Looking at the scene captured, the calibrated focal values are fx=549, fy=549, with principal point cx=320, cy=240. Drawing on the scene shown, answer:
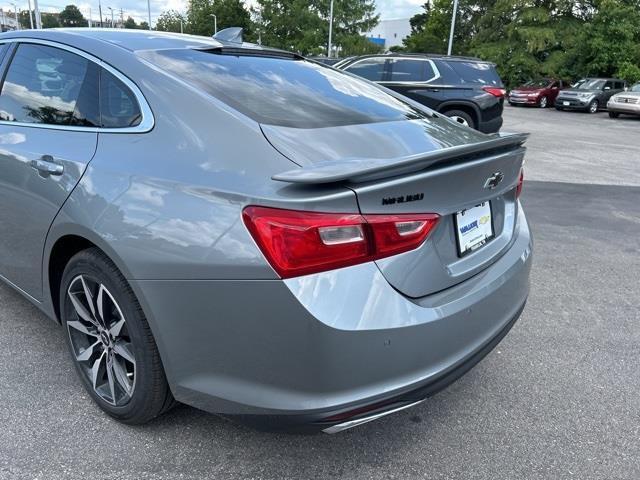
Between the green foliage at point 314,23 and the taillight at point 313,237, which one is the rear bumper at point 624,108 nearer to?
the taillight at point 313,237

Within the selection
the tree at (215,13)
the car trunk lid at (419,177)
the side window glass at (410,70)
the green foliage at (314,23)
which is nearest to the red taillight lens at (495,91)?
the side window glass at (410,70)

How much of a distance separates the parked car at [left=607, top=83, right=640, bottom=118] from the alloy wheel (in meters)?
25.3

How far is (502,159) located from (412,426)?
1.27 m

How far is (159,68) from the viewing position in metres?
2.35

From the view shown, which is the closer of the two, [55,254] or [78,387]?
[55,254]

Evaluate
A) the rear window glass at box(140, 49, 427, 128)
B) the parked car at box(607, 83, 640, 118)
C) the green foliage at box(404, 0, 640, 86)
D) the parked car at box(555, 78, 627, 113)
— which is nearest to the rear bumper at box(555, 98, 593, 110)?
the parked car at box(555, 78, 627, 113)

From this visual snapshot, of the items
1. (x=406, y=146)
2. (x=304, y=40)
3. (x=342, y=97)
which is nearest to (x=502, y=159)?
(x=406, y=146)

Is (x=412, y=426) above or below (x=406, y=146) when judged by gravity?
below

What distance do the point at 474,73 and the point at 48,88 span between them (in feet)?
32.5

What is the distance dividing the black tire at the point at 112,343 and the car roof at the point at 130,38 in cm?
102

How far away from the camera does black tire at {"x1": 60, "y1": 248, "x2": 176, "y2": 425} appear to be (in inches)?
85.0

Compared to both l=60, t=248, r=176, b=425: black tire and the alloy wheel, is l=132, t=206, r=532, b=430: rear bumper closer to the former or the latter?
l=60, t=248, r=176, b=425: black tire

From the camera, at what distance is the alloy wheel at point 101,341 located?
2324 mm

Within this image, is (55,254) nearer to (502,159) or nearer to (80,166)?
(80,166)
